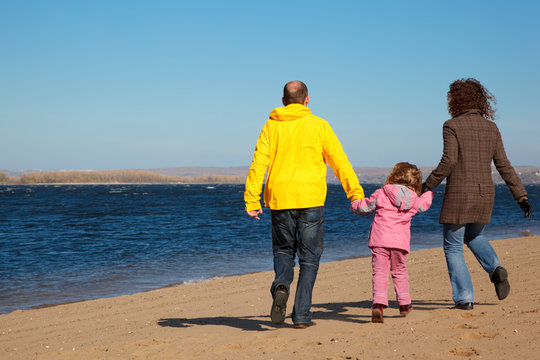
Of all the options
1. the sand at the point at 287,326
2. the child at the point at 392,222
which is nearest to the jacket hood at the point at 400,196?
the child at the point at 392,222

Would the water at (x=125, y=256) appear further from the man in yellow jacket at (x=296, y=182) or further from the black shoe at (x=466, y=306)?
the black shoe at (x=466, y=306)

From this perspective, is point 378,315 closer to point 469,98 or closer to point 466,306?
point 466,306

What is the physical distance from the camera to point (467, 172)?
14.4ft

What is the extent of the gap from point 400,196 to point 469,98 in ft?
3.80

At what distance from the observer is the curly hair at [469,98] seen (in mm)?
4609

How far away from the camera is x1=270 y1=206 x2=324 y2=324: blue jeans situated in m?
4.12

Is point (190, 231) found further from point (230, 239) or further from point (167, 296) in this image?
point (167, 296)

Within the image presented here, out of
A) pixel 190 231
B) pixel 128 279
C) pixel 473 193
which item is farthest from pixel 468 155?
pixel 190 231

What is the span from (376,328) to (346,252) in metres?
10.1

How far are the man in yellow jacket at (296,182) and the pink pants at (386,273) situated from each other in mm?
514

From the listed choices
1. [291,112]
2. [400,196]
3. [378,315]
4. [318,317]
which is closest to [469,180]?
[400,196]

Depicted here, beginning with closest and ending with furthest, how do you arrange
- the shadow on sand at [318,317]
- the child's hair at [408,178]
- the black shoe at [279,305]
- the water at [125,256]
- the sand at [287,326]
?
the sand at [287,326], the black shoe at [279,305], the child's hair at [408,178], the shadow on sand at [318,317], the water at [125,256]

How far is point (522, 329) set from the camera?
3691 mm

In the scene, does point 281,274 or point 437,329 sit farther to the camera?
point 281,274
